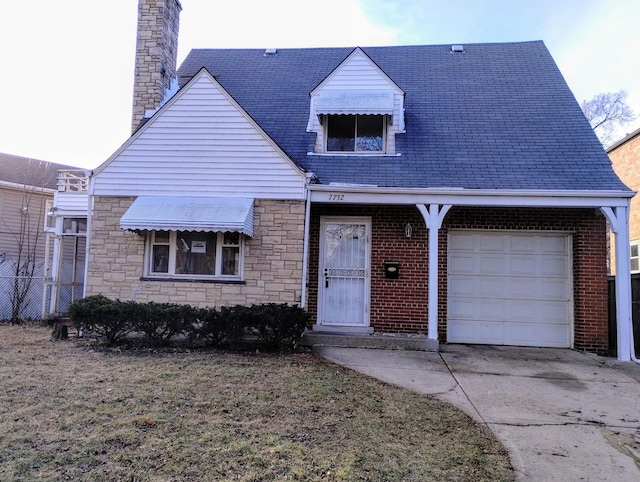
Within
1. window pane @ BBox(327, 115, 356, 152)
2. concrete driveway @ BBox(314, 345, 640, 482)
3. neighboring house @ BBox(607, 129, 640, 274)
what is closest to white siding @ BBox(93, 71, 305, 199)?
window pane @ BBox(327, 115, 356, 152)

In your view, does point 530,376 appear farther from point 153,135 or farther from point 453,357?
point 153,135

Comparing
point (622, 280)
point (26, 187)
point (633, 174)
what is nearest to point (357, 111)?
point (622, 280)

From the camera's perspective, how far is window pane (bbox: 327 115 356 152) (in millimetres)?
9828

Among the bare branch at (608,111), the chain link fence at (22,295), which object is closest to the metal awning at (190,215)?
the chain link fence at (22,295)

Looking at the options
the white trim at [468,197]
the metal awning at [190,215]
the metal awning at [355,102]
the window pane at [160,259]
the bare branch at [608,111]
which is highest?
the bare branch at [608,111]

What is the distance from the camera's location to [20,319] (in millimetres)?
10859

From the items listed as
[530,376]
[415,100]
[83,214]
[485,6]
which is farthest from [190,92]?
[485,6]

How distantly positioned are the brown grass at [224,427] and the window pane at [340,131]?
5.45 meters

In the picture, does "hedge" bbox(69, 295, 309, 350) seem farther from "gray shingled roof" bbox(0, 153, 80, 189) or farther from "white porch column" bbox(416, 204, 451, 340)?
"gray shingled roof" bbox(0, 153, 80, 189)

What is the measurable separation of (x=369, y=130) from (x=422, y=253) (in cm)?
308

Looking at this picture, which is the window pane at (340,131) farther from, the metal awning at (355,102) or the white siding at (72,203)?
the white siding at (72,203)

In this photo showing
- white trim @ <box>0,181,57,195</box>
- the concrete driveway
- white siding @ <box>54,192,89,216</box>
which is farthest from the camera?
white trim @ <box>0,181,57,195</box>

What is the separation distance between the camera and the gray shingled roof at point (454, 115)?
8.56 m

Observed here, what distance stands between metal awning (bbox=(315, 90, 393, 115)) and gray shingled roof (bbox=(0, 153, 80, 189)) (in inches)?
512
